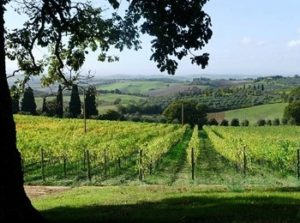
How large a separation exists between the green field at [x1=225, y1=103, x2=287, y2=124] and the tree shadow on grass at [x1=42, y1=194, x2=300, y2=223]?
109 metres

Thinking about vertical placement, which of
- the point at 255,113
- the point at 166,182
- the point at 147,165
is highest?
the point at 166,182

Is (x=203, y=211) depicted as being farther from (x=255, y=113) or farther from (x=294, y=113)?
(x=255, y=113)

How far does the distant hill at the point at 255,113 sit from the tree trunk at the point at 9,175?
114 metres

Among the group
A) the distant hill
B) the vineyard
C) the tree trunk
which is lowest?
the distant hill

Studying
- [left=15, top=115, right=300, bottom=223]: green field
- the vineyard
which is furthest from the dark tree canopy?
the vineyard

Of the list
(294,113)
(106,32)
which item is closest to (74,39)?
(106,32)

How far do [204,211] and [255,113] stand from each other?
123 m

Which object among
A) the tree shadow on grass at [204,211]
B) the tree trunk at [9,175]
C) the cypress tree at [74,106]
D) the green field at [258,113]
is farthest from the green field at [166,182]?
the green field at [258,113]

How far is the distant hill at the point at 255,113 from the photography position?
407 feet

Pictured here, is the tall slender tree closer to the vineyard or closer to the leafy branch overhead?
the leafy branch overhead

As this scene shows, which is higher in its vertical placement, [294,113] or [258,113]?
[294,113]

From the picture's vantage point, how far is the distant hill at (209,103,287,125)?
4882 inches

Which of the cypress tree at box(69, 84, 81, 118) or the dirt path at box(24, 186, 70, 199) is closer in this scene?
the dirt path at box(24, 186, 70, 199)

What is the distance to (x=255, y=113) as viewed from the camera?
131250 millimetres
